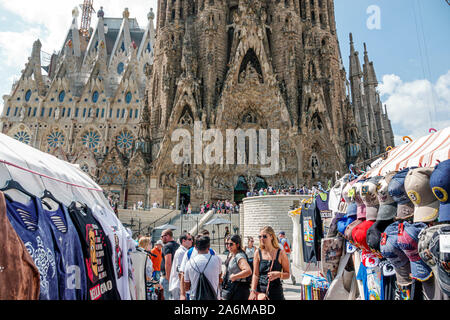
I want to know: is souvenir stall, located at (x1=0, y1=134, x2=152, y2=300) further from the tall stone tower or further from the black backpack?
the tall stone tower

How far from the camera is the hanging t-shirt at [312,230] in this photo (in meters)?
A: 5.58

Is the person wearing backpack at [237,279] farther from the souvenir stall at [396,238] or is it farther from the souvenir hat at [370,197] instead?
the souvenir hat at [370,197]

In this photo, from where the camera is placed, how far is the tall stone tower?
23031 mm

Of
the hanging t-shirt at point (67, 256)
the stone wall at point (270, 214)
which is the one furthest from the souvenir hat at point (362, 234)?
the stone wall at point (270, 214)

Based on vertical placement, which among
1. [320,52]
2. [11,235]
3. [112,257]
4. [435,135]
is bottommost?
[112,257]

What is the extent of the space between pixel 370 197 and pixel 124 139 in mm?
34469

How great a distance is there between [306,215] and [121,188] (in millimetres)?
20610

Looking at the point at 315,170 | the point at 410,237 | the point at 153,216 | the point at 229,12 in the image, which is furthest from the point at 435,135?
the point at 229,12

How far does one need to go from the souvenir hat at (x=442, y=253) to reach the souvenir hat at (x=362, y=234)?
91 cm

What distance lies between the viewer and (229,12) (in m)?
28.0

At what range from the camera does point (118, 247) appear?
11.2 feet

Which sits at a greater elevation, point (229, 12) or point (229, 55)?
point (229, 12)

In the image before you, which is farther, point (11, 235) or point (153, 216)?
point (153, 216)
